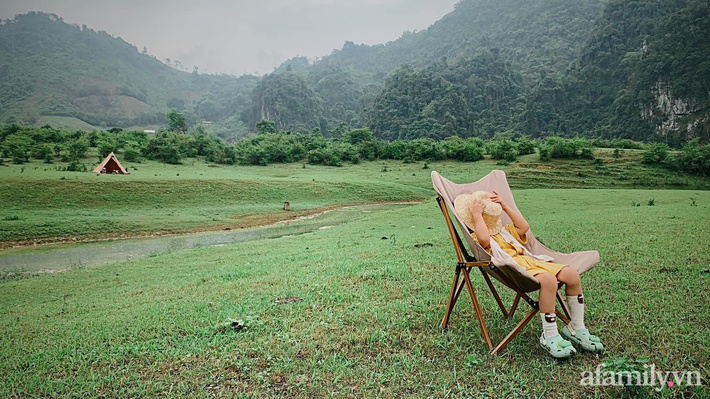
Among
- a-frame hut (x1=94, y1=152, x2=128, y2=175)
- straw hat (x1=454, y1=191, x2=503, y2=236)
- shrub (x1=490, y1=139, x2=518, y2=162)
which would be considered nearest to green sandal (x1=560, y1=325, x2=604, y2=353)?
straw hat (x1=454, y1=191, x2=503, y2=236)

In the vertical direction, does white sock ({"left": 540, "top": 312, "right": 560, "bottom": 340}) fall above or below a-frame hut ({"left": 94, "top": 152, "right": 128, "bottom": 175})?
below

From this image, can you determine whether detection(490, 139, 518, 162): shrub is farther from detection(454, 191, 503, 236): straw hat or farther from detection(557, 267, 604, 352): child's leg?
detection(557, 267, 604, 352): child's leg

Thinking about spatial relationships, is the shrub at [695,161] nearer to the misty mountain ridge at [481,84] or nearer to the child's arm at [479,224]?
the misty mountain ridge at [481,84]

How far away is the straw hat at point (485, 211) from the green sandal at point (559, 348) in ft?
4.18

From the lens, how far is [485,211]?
4.53m

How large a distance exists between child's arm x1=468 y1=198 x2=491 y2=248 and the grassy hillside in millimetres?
1027

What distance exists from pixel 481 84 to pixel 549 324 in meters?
112

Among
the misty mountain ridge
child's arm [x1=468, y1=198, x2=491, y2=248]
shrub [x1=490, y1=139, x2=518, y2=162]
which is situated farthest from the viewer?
the misty mountain ridge

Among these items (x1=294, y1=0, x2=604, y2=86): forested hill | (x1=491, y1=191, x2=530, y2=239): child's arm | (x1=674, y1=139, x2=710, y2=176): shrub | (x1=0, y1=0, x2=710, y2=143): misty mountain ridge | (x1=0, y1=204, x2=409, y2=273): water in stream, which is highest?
(x1=294, y1=0, x2=604, y2=86): forested hill

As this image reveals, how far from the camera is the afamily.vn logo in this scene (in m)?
3.11

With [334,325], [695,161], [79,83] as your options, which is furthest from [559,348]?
[79,83]

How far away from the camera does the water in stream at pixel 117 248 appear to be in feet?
44.7

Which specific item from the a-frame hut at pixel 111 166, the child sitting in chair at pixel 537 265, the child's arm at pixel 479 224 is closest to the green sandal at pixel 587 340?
the child sitting in chair at pixel 537 265

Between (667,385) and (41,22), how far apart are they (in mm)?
211625
